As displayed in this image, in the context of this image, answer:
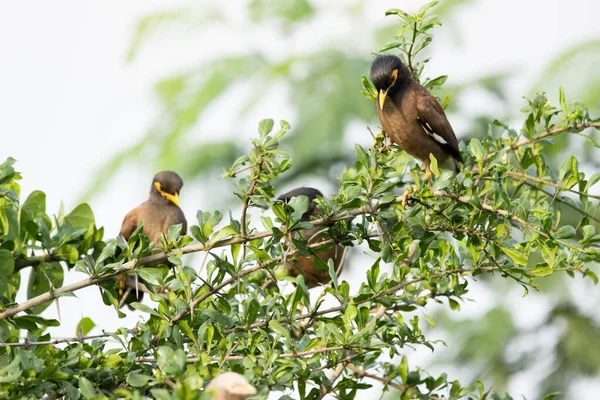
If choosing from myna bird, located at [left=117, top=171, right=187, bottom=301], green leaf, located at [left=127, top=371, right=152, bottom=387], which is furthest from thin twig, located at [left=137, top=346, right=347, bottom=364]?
myna bird, located at [left=117, top=171, right=187, bottom=301]

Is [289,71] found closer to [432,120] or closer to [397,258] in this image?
[432,120]

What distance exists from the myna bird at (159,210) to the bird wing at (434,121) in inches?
69.7

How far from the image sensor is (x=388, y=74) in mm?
3734

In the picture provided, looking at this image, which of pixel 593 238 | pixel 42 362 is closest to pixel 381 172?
pixel 593 238

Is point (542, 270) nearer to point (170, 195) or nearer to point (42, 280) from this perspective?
point (42, 280)

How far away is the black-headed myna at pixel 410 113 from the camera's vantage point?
12.3 feet

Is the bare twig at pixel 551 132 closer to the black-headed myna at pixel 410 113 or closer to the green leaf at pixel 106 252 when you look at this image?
the black-headed myna at pixel 410 113

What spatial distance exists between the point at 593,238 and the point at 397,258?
608mm

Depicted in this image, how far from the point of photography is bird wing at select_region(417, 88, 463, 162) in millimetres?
3832

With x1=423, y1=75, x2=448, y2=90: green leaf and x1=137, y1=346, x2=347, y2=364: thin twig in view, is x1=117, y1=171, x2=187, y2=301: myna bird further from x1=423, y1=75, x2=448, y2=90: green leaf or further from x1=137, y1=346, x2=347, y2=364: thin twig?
x1=137, y1=346, x2=347, y2=364: thin twig

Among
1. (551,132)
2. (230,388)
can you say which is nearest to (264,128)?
(230,388)

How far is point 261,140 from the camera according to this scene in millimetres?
2436

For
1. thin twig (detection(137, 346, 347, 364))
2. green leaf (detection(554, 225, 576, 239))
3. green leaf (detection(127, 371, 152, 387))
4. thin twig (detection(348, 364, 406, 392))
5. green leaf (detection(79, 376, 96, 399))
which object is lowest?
green leaf (detection(79, 376, 96, 399))

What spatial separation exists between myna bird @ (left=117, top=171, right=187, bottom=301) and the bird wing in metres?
1.77
